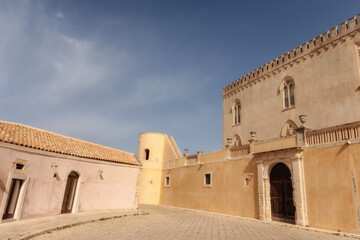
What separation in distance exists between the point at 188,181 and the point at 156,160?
698 centimetres

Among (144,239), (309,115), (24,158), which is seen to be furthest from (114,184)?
(309,115)

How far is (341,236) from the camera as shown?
30.2 ft

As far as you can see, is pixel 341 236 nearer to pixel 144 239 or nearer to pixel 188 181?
pixel 144 239

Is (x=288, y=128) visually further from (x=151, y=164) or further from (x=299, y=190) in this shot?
(x=151, y=164)

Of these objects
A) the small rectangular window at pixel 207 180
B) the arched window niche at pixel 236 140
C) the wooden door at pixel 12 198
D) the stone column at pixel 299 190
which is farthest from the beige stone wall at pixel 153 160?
the wooden door at pixel 12 198

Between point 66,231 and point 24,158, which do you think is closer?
point 66,231

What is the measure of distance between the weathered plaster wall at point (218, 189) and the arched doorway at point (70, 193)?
9.29 meters

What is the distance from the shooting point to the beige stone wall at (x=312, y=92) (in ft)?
47.0

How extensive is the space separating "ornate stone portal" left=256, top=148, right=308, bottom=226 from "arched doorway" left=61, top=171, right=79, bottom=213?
10725mm

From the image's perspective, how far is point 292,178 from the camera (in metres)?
12.2

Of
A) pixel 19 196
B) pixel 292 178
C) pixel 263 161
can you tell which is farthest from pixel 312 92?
pixel 19 196

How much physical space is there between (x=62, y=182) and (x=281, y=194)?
12098 millimetres

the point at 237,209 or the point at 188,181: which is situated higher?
the point at 188,181

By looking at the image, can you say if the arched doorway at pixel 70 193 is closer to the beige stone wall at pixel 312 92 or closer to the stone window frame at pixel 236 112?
the beige stone wall at pixel 312 92
